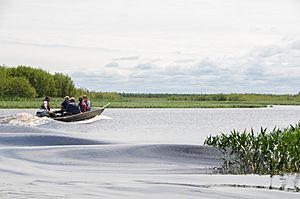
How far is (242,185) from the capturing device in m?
11.4

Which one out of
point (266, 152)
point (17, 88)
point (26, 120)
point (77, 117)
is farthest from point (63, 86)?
point (266, 152)

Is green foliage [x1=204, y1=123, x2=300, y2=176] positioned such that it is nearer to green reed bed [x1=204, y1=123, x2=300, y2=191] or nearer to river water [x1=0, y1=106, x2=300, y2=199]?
green reed bed [x1=204, y1=123, x2=300, y2=191]

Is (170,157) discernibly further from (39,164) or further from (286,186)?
(286,186)

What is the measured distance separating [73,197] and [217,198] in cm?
208

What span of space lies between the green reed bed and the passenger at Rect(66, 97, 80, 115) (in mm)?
16992

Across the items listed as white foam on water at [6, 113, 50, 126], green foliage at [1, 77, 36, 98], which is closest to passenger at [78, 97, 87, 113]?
white foam on water at [6, 113, 50, 126]

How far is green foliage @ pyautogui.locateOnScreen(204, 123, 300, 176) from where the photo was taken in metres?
12.5

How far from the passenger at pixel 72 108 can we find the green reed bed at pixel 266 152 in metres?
17.0

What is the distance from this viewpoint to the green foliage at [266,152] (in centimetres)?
1246

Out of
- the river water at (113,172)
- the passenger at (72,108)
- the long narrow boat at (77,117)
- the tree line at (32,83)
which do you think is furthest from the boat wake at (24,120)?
the tree line at (32,83)

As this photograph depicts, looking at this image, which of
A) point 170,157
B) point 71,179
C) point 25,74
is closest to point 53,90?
point 25,74

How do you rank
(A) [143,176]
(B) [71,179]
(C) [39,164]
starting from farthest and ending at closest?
(C) [39,164]
(A) [143,176]
(B) [71,179]

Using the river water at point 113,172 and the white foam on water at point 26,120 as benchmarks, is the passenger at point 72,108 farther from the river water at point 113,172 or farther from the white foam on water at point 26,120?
the river water at point 113,172

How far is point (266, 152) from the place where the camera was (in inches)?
499
